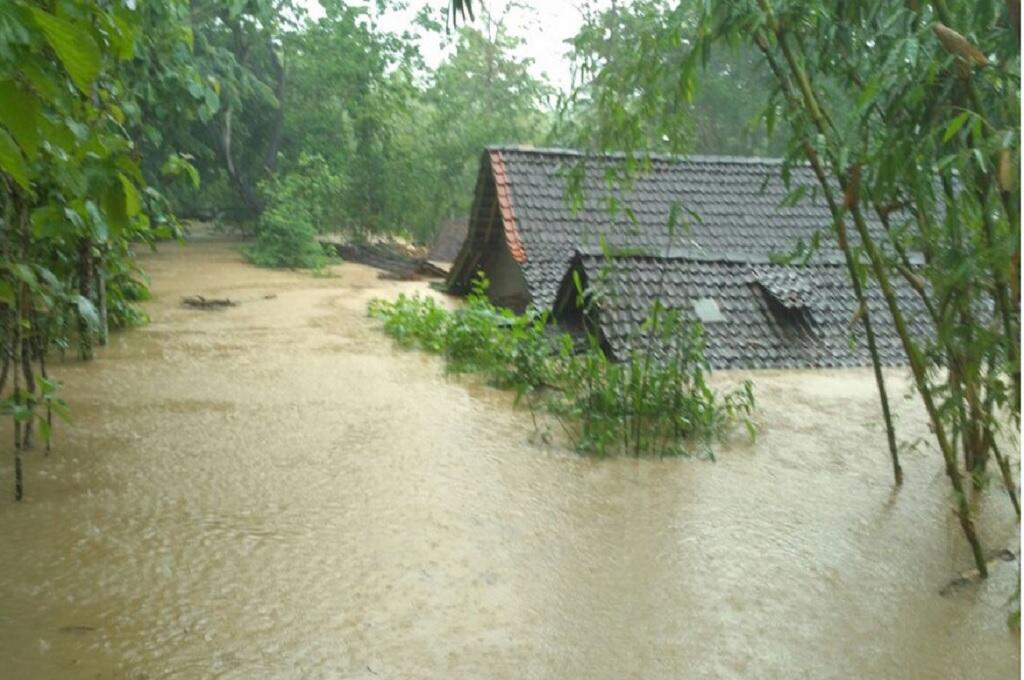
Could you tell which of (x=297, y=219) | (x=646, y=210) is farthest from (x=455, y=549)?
(x=297, y=219)

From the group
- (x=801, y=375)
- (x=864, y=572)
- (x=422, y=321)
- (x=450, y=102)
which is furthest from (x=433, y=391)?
(x=450, y=102)

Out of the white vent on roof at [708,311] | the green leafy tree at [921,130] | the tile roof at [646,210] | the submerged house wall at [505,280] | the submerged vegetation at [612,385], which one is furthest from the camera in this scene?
the submerged house wall at [505,280]

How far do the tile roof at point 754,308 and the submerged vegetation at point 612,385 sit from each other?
17.0 inches

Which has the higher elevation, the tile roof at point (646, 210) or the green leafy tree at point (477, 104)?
the green leafy tree at point (477, 104)

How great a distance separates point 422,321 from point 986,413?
5936 millimetres

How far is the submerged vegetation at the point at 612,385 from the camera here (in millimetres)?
5871

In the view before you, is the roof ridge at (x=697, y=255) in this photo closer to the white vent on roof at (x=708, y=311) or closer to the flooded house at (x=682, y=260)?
the flooded house at (x=682, y=260)

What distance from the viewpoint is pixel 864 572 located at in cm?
402

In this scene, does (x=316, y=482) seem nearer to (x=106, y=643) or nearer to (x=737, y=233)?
(x=106, y=643)

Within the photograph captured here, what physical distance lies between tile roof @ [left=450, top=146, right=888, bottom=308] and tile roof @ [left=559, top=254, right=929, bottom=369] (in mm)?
866

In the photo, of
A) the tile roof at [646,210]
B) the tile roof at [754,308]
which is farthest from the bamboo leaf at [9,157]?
the tile roof at [646,210]

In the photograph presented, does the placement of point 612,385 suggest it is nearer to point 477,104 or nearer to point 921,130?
point 921,130

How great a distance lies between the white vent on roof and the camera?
28.0ft

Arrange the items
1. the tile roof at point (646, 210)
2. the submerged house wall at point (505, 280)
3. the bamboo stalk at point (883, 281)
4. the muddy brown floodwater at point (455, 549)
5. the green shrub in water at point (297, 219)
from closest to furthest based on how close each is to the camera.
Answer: the muddy brown floodwater at point (455, 549) → the bamboo stalk at point (883, 281) → the tile roof at point (646, 210) → the submerged house wall at point (505, 280) → the green shrub in water at point (297, 219)
